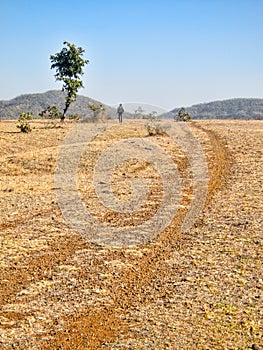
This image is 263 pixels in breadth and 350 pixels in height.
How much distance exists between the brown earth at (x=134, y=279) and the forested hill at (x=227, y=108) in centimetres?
10586

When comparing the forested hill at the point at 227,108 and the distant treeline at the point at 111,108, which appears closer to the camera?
the distant treeline at the point at 111,108

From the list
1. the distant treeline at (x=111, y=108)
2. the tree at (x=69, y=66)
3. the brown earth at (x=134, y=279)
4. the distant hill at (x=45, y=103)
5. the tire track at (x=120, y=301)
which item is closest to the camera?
the tire track at (x=120, y=301)

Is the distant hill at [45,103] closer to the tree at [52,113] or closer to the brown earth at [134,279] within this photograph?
the tree at [52,113]

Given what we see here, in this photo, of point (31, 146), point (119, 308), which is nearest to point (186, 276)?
point (119, 308)

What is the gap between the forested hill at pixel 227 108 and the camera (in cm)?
11994

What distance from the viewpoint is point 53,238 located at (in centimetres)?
1084

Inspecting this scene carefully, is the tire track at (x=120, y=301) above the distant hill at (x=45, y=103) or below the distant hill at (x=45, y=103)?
below

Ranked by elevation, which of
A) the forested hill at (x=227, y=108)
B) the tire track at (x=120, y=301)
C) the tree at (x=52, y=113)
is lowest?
the tire track at (x=120, y=301)

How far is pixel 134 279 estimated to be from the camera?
847 centimetres

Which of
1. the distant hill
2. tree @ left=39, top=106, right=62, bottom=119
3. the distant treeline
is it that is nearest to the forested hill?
the distant treeline

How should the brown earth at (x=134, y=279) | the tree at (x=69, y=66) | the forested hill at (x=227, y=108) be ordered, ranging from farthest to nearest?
the forested hill at (x=227, y=108), the tree at (x=69, y=66), the brown earth at (x=134, y=279)

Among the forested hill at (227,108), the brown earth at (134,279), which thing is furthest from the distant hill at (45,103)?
the brown earth at (134,279)

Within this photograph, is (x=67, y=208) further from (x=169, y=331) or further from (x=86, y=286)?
(x=169, y=331)

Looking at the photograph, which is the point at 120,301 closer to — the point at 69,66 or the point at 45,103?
the point at 69,66
